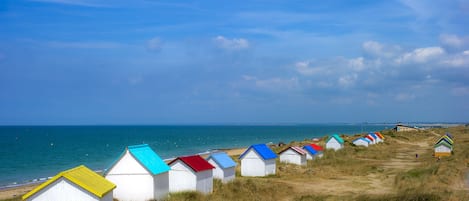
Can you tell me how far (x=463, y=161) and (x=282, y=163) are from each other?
16.6 meters

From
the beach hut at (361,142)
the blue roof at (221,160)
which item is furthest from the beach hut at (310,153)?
the beach hut at (361,142)

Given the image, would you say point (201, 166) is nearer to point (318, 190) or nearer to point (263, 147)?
point (318, 190)

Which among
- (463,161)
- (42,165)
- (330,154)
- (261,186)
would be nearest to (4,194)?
(261,186)

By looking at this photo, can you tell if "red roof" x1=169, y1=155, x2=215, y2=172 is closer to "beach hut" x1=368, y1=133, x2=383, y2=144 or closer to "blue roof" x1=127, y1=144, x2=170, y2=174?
"blue roof" x1=127, y1=144, x2=170, y2=174

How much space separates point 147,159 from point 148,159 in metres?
0.11

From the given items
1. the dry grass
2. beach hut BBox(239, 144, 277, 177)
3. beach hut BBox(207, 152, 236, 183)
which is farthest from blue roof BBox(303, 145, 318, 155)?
beach hut BBox(207, 152, 236, 183)

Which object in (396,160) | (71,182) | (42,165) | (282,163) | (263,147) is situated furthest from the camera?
(42,165)

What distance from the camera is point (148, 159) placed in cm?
2470

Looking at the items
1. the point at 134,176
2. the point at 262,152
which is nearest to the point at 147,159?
the point at 134,176

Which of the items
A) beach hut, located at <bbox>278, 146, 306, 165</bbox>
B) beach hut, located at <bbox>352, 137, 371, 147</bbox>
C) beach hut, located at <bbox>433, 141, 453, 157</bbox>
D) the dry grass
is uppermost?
beach hut, located at <bbox>352, 137, 371, 147</bbox>

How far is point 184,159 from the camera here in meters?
27.5

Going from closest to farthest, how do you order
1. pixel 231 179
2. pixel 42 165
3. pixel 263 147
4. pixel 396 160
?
pixel 231 179 < pixel 263 147 < pixel 396 160 < pixel 42 165

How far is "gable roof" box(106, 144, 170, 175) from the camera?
78.4 ft

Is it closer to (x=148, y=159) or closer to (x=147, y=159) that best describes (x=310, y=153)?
(x=148, y=159)
